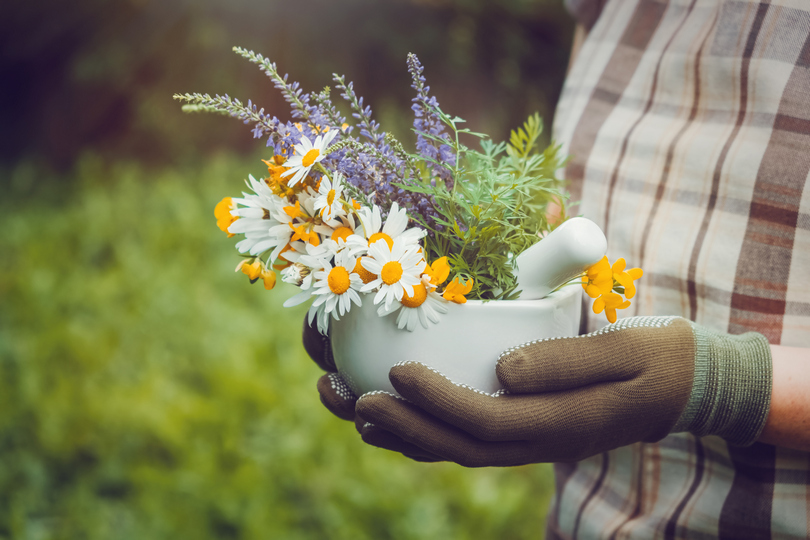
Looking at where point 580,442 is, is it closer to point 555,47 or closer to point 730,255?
point 730,255

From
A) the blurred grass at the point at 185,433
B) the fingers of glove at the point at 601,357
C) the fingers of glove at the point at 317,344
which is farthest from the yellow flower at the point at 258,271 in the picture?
the blurred grass at the point at 185,433

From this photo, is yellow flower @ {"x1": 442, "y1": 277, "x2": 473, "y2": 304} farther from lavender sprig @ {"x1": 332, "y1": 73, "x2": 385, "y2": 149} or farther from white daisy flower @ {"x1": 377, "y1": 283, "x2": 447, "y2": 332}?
lavender sprig @ {"x1": 332, "y1": 73, "x2": 385, "y2": 149}

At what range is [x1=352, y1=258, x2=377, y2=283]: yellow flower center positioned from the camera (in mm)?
473

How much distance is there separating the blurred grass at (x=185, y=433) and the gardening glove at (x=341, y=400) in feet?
3.19

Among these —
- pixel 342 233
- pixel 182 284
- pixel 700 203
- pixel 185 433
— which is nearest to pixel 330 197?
pixel 342 233

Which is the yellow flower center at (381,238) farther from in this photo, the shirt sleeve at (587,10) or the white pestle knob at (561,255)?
the shirt sleeve at (587,10)

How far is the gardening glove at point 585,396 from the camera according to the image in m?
0.48

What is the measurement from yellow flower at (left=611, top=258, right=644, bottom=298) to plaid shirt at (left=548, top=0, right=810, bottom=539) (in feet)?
0.65

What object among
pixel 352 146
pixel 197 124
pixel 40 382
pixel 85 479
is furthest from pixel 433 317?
pixel 197 124

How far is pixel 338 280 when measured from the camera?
47cm

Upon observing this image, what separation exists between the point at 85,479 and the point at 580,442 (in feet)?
5.49

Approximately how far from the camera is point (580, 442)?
1.70ft

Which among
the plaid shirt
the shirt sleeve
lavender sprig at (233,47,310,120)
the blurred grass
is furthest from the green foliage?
the blurred grass

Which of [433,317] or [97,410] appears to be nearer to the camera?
[433,317]
